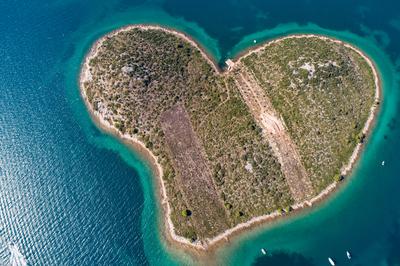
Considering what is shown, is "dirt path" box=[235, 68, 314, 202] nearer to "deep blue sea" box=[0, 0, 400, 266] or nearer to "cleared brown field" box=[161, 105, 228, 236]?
"deep blue sea" box=[0, 0, 400, 266]

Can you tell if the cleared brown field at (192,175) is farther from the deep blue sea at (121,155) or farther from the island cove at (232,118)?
the deep blue sea at (121,155)

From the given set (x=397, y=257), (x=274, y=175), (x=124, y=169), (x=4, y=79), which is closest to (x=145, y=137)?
(x=124, y=169)

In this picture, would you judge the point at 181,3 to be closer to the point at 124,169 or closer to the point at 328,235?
the point at 124,169

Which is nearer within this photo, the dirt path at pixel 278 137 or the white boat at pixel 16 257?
the white boat at pixel 16 257

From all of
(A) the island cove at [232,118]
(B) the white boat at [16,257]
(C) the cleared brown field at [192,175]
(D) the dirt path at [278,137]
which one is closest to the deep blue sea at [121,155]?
(B) the white boat at [16,257]

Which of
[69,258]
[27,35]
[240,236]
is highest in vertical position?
[27,35]
